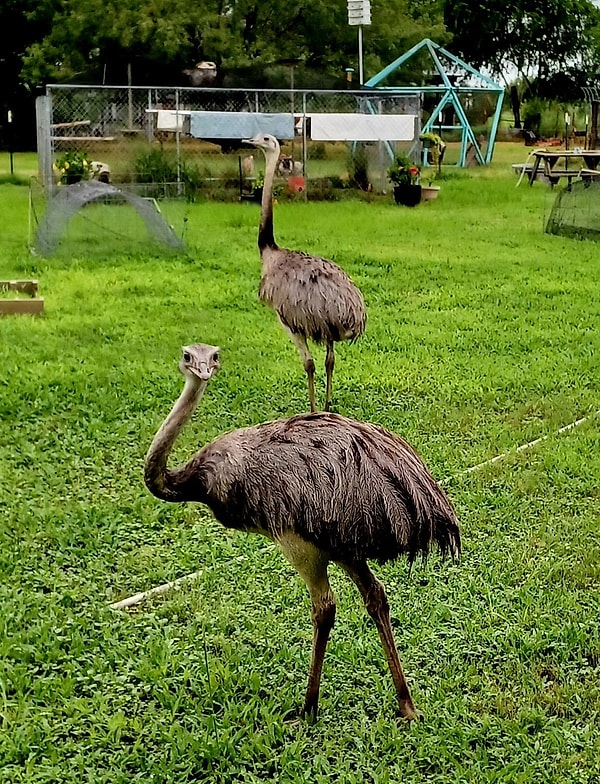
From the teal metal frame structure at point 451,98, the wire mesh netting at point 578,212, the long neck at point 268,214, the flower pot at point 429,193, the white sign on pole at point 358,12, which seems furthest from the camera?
the teal metal frame structure at point 451,98

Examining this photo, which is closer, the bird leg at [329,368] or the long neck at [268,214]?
the bird leg at [329,368]

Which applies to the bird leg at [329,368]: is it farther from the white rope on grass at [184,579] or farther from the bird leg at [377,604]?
the bird leg at [377,604]

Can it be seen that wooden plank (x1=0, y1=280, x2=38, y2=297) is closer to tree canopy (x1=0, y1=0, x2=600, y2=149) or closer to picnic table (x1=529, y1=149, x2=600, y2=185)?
picnic table (x1=529, y1=149, x2=600, y2=185)

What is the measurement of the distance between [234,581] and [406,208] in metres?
13.8

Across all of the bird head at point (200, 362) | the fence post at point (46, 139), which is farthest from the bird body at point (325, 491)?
the fence post at point (46, 139)

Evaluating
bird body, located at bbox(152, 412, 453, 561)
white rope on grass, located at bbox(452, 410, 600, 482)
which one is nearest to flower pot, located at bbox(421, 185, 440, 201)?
white rope on grass, located at bbox(452, 410, 600, 482)

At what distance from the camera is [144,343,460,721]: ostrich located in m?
3.43

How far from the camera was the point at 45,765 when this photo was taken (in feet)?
11.5

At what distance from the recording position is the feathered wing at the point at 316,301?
23.0ft

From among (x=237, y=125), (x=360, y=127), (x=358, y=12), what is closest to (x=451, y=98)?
(x=358, y=12)

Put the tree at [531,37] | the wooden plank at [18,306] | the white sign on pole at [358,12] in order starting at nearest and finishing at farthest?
the wooden plank at [18,306], the white sign on pole at [358,12], the tree at [531,37]

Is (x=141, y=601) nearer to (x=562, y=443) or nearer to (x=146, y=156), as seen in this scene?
(x=562, y=443)

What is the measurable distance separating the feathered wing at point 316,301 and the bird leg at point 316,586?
11.8 feet

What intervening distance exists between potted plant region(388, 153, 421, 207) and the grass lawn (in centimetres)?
843
